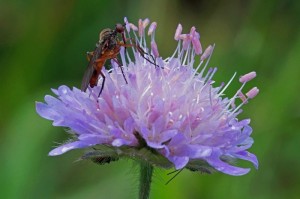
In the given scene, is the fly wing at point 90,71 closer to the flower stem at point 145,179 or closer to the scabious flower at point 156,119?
the scabious flower at point 156,119

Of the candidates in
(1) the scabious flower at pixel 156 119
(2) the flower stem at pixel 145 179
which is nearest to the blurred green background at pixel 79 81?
(1) the scabious flower at pixel 156 119

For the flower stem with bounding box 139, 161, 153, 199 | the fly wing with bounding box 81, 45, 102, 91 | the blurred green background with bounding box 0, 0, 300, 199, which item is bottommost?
the flower stem with bounding box 139, 161, 153, 199

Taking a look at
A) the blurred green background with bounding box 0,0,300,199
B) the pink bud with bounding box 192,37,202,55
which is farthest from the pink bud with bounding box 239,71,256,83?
the blurred green background with bounding box 0,0,300,199

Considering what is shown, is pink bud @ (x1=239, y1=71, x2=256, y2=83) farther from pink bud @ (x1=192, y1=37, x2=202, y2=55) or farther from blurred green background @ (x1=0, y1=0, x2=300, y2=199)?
blurred green background @ (x1=0, y1=0, x2=300, y2=199)

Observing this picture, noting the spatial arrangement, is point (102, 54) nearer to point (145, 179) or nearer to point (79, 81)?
point (145, 179)

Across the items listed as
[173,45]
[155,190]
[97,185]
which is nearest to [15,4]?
[173,45]

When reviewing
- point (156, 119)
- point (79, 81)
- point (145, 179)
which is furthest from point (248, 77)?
point (79, 81)
